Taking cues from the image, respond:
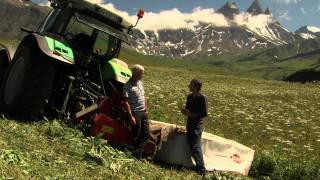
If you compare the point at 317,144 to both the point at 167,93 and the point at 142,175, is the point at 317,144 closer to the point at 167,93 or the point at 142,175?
the point at 142,175

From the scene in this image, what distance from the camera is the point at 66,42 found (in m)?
13.3

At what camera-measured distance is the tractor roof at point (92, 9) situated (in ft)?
44.8

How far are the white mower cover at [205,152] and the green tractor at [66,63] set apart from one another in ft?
7.03

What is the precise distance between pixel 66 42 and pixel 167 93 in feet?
61.3

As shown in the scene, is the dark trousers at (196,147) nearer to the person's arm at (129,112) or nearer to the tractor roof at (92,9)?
the person's arm at (129,112)

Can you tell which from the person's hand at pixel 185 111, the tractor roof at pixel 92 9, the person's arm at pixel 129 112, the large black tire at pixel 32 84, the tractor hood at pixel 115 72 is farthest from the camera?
the tractor hood at pixel 115 72

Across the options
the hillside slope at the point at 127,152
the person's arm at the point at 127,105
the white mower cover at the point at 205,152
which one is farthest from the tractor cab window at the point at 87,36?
the white mower cover at the point at 205,152

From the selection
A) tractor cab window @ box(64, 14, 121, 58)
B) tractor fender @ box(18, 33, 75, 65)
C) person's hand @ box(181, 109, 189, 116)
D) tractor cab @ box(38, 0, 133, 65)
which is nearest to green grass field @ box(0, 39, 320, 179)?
person's hand @ box(181, 109, 189, 116)

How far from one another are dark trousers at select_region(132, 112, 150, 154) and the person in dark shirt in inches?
39.8

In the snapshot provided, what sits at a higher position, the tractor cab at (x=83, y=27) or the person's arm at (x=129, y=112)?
the tractor cab at (x=83, y=27)

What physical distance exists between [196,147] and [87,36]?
437cm

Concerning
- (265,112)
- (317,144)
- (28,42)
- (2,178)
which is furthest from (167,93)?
(2,178)

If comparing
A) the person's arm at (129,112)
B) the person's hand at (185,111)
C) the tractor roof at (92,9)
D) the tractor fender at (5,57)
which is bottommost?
the person's arm at (129,112)

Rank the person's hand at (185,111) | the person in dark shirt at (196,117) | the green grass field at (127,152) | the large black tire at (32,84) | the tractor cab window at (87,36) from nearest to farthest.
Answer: the green grass field at (127,152), the large black tire at (32,84), the person in dark shirt at (196,117), the person's hand at (185,111), the tractor cab window at (87,36)
